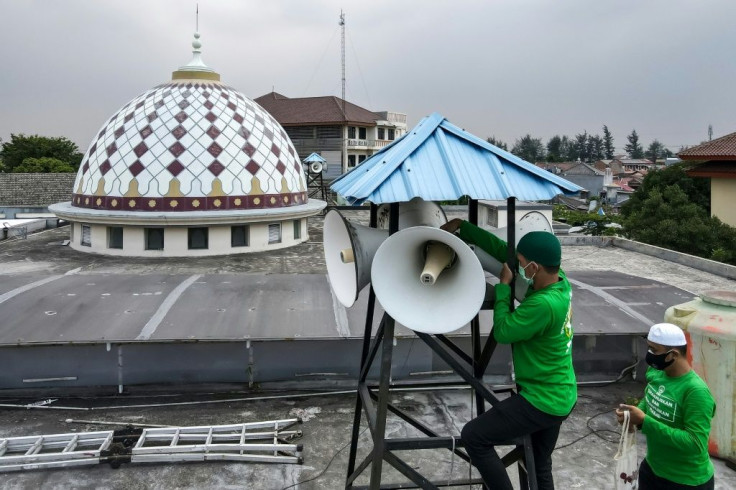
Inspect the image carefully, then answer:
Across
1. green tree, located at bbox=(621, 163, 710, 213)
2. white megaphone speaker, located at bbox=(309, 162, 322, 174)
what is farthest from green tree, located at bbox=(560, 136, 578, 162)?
white megaphone speaker, located at bbox=(309, 162, 322, 174)

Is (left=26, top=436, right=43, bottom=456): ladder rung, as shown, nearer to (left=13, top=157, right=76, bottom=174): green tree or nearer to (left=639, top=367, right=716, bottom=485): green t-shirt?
(left=639, top=367, right=716, bottom=485): green t-shirt

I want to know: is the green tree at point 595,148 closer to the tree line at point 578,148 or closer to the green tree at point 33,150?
the tree line at point 578,148

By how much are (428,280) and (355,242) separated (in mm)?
756

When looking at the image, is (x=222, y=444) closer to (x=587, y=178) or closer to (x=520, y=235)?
(x=520, y=235)

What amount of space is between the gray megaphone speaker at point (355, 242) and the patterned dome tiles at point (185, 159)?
11.2 m

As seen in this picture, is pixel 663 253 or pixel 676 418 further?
pixel 663 253

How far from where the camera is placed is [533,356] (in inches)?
149

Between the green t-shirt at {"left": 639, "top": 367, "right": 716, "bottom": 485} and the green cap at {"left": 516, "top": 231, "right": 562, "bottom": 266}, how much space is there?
1295 millimetres

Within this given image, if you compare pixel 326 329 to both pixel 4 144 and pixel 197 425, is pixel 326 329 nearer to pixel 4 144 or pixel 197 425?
pixel 197 425

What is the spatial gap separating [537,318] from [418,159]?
1408 millimetres

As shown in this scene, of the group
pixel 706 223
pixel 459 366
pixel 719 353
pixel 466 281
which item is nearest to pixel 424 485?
pixel 459 366

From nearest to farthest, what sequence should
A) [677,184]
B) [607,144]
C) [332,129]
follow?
[677,184], [332,129], [607,144]

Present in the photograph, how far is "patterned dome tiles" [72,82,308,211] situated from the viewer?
611 inches

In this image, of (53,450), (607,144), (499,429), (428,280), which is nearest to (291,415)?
(53,450)
